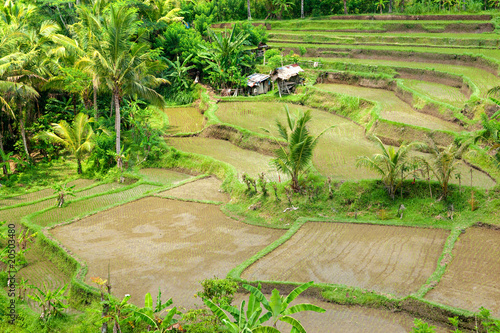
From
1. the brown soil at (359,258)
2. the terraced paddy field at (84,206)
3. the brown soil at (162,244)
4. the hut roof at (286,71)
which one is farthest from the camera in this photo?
the hut roof at (286,71)

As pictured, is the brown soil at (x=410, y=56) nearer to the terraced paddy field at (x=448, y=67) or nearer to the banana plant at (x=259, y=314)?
the terraced paddy field at (x=448, y=67)

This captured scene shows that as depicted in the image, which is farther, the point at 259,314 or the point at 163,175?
the point at 163,175

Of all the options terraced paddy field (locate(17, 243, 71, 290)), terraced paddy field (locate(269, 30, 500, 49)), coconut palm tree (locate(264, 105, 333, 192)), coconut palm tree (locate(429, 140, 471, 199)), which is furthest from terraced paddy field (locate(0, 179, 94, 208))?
terraced paddy field (locate(269, 30, 500, 49))

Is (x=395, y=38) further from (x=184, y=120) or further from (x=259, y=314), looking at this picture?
(x=259, y=314)

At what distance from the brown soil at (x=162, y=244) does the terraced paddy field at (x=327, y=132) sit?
3.63 meters

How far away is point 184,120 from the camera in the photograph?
23469mm

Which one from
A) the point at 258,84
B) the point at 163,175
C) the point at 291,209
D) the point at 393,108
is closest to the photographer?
the point at 291,209

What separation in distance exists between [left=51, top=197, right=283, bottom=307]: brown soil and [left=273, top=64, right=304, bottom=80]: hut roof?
36.1 feet

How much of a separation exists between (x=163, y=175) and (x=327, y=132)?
635cm

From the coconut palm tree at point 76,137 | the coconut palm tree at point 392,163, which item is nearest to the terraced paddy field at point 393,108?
the coconut palm tree at point 392,163

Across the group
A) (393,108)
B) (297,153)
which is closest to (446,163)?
(297,153)

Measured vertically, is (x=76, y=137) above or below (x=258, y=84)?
below

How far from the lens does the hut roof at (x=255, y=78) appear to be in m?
25.1

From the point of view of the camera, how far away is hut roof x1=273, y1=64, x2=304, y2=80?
2395cm
